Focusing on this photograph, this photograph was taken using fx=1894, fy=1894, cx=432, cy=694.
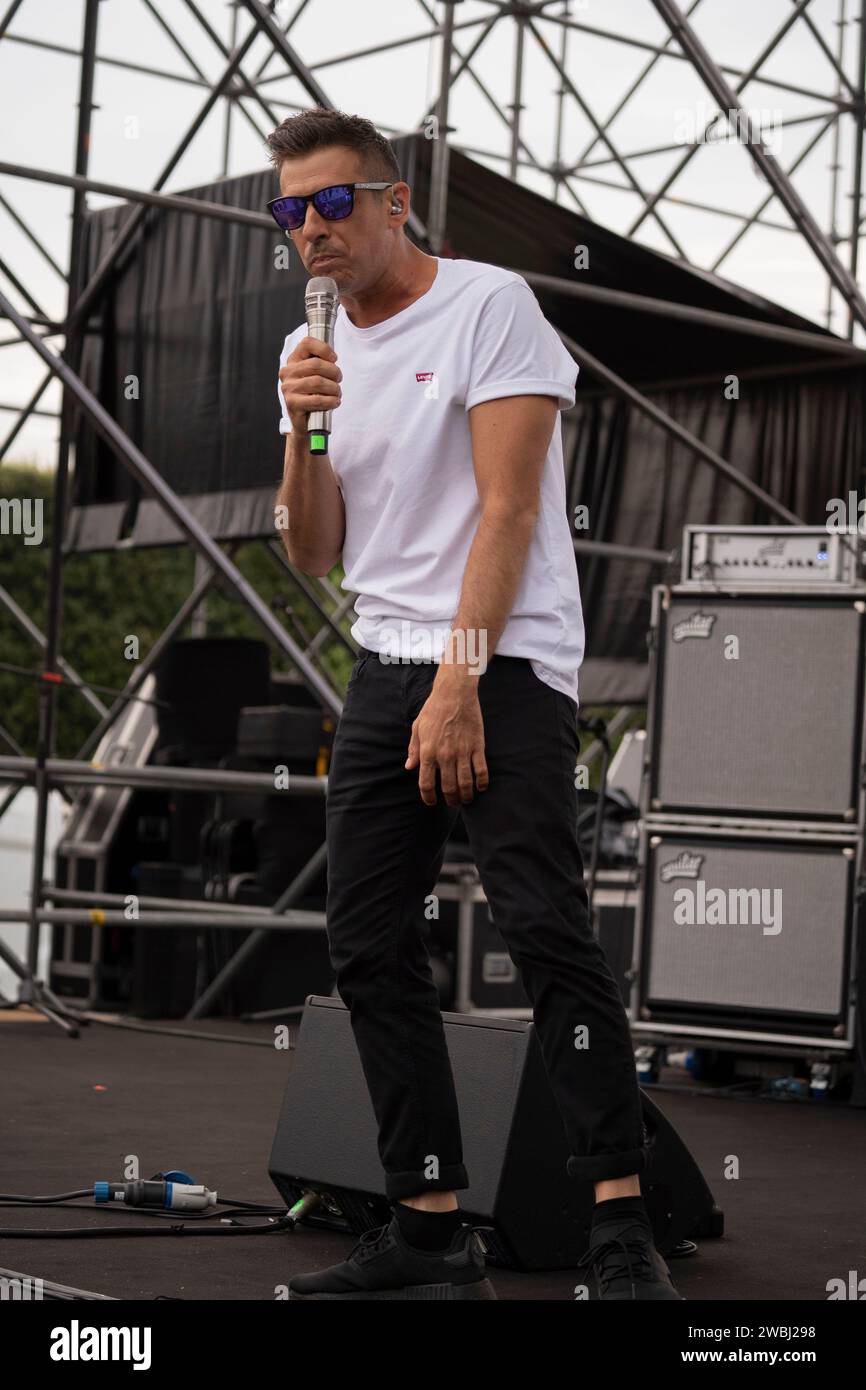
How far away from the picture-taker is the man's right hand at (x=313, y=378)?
235cm

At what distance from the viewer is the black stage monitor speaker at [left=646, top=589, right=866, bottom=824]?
5902 millimetres

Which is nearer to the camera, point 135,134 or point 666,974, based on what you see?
point 666,974

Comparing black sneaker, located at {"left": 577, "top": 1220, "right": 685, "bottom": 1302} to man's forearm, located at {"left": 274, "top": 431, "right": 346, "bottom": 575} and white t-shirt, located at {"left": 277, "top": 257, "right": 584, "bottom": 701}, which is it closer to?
white t-shirt, located at {"left": 277, "top": 257, "right": 584, "bottom": 701}

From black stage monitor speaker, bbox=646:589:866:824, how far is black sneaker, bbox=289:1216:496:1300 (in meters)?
Result: 3.57

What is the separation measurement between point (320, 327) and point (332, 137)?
0.28 metres

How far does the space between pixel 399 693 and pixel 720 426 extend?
20.1 feet

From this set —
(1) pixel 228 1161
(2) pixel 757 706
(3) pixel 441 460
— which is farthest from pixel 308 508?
(2) pixel 757 706

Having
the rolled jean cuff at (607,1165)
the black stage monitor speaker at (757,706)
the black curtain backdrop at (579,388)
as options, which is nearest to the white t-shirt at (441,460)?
the rolled jean cuff at (607,1165)

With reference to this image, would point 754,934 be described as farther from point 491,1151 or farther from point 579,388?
point 579,388

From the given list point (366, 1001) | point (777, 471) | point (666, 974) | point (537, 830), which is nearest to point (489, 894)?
point (537, 830)

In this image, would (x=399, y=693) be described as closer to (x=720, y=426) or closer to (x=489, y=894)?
(x=489, y=894)

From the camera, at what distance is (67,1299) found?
2.25m

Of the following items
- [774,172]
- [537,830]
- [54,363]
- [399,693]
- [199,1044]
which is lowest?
[199,1044]

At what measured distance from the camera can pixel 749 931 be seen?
596cm
